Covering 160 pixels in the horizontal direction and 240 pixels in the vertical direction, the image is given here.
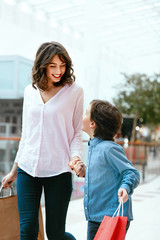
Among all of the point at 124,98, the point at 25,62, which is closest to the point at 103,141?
the point at 25,62

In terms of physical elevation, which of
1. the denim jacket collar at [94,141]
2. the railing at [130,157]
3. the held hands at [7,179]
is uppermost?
the denim jacket collar at [94,141]

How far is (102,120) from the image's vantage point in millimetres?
1806

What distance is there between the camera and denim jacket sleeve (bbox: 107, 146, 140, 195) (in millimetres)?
1646

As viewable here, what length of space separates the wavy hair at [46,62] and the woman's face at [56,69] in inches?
0.7

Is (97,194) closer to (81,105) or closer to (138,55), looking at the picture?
(81,105)

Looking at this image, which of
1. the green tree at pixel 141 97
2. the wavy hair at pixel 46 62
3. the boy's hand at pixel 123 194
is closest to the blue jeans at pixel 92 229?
the boy's hand at pixel 123 194

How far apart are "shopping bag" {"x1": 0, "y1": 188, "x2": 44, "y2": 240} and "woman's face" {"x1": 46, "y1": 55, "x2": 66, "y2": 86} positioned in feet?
2.19

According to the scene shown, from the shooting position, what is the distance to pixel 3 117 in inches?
417

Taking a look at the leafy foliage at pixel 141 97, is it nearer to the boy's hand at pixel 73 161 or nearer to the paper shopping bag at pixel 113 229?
the boy's hand at pixel 73 161

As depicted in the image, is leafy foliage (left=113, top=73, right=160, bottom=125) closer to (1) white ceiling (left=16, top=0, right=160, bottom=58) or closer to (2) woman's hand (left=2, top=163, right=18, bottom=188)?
(1) white ceiling (left=16, top=0, right=160, bottom=58)

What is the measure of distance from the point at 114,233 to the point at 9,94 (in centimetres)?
963

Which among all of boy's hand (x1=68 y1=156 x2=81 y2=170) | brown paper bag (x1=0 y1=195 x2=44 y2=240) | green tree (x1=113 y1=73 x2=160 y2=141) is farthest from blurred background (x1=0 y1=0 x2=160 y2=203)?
boy's hand (x1=68 y1=156 x2=81 y2=170)

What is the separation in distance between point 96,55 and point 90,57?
0.47ft

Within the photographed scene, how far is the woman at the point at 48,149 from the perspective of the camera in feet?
5.77
